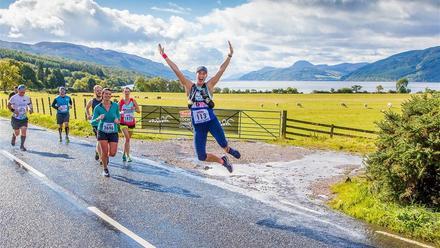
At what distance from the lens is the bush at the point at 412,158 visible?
7.74 meters

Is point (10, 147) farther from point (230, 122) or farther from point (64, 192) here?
point (230, 122)

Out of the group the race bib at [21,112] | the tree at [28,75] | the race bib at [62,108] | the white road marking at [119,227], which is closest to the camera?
the white road marking at [119,227]

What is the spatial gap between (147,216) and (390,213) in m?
4.42

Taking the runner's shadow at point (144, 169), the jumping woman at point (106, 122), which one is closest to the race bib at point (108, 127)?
the jumping woman at point (106, 122)

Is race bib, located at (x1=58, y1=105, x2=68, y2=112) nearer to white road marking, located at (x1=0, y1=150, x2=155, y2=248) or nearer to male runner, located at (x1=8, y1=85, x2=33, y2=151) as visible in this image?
male runner, located at (x1=8, y1=85, x2=33, y2=151)

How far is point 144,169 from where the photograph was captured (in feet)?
38.7

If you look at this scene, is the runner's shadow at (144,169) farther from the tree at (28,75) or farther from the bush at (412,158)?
the tree at (28,75)

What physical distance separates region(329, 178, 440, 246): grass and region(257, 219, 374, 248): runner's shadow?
47.6 inches

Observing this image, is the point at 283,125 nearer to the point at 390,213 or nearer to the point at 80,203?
the point at 390,213

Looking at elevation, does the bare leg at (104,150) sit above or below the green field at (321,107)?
above

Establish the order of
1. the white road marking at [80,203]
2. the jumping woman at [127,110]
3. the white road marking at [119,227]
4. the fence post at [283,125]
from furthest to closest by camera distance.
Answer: the fence post at [283,125]
the jumping woman at [127,110]
the white road marking at [80,203]
the white road marking at [119,227]

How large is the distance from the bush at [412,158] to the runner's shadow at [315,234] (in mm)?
2199

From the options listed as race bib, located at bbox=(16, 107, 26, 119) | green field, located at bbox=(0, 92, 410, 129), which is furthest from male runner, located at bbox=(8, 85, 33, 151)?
green field, located at bbox=(0, 92, 410, 129)

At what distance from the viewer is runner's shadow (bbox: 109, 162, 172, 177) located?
37.0 feet
